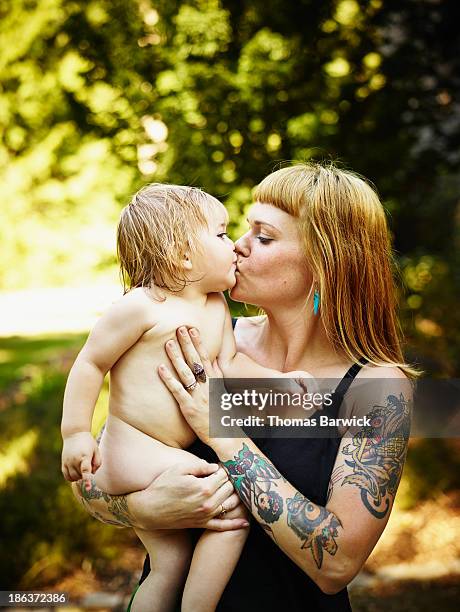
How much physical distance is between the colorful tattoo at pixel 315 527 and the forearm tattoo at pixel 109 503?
468mm

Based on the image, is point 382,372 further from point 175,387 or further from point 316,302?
point 175,387

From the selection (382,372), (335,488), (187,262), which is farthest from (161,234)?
(335,488)

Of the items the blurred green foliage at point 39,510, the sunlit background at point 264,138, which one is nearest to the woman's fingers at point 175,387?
the sunlit background at point 264,138

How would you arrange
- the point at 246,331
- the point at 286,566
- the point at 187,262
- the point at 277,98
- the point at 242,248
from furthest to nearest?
the point at 277,98 < the point at 246,331 < the point at 242,248 < the point at 187,262 < the point at 286,566

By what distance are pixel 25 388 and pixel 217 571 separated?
5075 millimetres

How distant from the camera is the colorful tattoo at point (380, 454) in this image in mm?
1747

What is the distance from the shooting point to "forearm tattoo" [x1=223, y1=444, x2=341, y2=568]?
1709mm

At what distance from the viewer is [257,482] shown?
1.78m

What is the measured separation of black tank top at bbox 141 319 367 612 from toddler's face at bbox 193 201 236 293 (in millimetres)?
493

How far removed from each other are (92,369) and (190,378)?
275 millimetres

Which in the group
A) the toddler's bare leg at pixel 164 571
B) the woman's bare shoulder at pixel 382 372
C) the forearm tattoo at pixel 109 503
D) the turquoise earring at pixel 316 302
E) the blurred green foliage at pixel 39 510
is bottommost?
the blurred green foliage at pixel 39 510

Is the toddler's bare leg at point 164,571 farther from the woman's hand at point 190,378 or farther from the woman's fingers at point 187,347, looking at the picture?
the woman's fingers at point 187,347

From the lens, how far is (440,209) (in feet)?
20.9

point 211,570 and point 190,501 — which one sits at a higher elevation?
point 190,501
